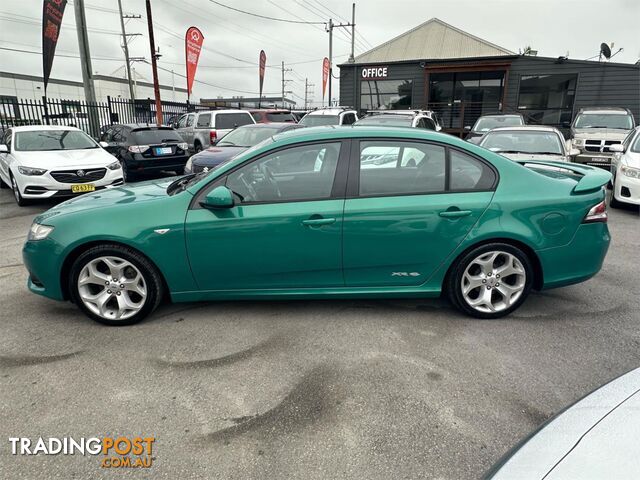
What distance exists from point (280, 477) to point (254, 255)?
64.1 inches

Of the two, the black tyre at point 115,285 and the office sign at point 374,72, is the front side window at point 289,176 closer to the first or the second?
the black tyre at point 115,285

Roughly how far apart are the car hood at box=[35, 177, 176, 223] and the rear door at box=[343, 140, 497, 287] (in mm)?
1585

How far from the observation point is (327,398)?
100 inches

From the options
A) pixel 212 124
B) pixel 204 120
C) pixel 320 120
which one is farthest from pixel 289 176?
pixel 204 120

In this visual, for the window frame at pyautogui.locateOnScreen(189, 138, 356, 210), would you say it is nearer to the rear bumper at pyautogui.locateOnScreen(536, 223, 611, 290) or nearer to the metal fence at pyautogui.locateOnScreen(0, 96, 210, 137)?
the rear bumper at pyautogui.locateOnScreen(536, 223, 611, 290)

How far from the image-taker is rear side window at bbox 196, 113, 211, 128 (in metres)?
14.2

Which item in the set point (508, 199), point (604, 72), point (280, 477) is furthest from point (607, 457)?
point (604, 72)

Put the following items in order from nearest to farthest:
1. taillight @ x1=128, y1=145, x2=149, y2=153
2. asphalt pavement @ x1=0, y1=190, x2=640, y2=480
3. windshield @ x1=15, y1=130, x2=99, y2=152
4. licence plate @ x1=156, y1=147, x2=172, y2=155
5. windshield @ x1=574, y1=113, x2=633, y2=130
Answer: asphalt pavement @ x1=0, y1=190, x2=640, y2=480 < windshield @ x1=15, y1=130, x2=99, y2=152 < taillight @ x1=128, y1=145, x2=149, y2=153 < licence plate @ x1=156, y1=147, x2=172, y2=155 < windshield @ x1=574, y1=113, x2=633, y2=130

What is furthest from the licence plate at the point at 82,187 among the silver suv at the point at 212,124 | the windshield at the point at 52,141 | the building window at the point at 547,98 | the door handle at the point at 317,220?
the building window at the point at 547,98

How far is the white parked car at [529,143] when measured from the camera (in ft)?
23.7

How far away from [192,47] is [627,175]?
1831 cm

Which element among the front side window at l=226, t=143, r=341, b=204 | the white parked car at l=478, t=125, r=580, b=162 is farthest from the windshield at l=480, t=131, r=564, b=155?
the front side window at l=226, t=143, r=341, b=204

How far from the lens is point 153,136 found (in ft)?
35.0

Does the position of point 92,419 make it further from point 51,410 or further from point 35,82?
point 35,82
